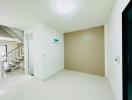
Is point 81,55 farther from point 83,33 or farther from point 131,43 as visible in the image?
point 131,43

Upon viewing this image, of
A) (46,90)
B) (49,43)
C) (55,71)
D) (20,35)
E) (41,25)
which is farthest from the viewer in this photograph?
(20,35)

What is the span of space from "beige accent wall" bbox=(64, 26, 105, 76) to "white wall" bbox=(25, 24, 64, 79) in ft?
3.39

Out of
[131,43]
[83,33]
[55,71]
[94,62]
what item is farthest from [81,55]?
[131,43]

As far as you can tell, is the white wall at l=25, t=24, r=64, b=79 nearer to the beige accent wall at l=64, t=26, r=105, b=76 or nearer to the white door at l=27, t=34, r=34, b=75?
the white door at l=27, t=34, r=34, b=75

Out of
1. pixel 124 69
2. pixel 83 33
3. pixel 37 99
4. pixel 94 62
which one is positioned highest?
pixel 83 33

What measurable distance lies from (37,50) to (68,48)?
2019 mm

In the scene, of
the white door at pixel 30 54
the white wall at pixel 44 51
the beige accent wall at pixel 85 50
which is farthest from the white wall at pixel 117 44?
the white door at pixel 30 54

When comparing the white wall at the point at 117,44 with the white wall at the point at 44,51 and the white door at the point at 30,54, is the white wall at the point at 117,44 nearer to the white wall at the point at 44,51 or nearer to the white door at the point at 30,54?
the white wall at the point at 44,51

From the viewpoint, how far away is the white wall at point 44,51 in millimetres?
3375

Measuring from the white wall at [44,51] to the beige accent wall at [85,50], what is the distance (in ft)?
3.39

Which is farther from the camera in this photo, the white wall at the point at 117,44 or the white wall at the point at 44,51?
the white wall at the point at 44,51

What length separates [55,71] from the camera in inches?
167

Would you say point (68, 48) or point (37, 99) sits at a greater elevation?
point (68, 48)

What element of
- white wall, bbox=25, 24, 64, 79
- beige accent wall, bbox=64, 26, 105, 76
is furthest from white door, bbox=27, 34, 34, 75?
beige accent wall, bbox=64, 26, 105, 76
